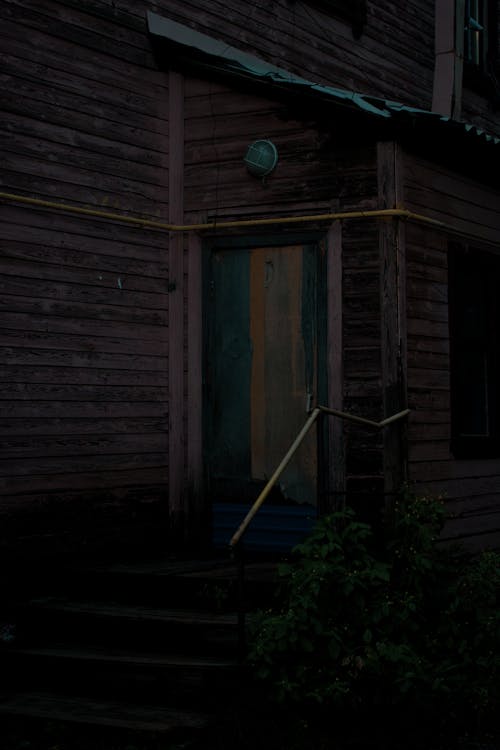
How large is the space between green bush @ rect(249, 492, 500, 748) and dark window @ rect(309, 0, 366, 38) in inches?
227

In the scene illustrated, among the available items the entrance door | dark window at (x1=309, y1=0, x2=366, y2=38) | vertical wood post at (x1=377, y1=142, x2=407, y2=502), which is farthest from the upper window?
the entrance door

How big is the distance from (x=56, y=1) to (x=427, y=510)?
15.6 ft

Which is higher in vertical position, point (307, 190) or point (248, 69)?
point (248, 69)

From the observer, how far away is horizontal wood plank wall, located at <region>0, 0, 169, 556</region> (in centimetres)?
706

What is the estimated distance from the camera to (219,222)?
25.8ft

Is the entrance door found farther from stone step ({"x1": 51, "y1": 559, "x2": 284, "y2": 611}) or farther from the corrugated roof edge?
the corrugated roof edge

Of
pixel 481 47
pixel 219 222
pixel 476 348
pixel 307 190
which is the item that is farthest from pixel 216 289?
pixel 481 47

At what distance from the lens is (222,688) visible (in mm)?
5434

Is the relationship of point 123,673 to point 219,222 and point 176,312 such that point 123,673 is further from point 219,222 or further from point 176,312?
point 219,222

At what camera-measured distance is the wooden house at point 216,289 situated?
7.16 meters

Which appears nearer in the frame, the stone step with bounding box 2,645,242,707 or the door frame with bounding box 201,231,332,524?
the stone step with bounding box 2,645,242,707

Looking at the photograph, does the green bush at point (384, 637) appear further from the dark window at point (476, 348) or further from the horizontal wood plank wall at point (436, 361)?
the dark window at point (476, 348)

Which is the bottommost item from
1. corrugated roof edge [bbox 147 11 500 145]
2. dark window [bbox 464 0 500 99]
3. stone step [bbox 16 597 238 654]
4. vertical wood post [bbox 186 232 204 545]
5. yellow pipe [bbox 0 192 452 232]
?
stone step [bbox 16 597 238 654]

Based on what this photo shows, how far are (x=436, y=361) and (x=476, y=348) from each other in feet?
2.52
